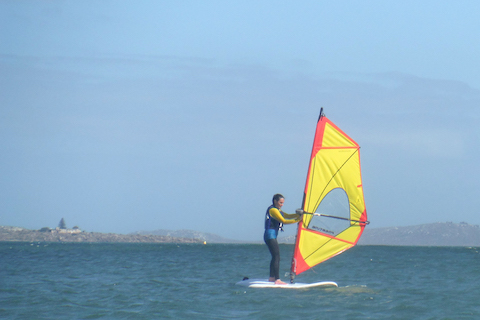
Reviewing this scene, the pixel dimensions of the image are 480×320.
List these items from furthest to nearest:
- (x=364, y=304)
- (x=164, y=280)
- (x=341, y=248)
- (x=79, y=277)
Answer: (x=79, y=277) → (x=164, y=280) → (x=341, y=248) → (x=364, y=304)

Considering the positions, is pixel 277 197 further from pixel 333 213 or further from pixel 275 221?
pixel 333 213

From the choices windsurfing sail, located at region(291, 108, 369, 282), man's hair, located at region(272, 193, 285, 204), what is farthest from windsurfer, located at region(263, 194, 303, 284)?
windsurfing sail, located at region(291, 108, 369, 282)

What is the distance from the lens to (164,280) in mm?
16656

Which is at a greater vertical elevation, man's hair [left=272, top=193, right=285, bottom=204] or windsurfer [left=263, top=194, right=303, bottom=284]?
man's hair [left=272, top=193, right=285, bottom=204]

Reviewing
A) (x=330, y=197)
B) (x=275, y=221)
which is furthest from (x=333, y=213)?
(x=275, y=221)

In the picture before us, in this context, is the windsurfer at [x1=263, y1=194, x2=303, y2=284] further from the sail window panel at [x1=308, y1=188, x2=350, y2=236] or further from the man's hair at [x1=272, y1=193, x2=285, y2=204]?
the sail window panel at [x1=308, y1=188, x2=350, y2=236]

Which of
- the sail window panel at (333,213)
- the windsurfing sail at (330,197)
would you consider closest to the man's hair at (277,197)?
the windsurfing sail at (330,197)

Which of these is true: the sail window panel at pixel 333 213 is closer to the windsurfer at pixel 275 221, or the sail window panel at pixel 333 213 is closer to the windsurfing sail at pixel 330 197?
the windsurfing sail at pixel 330 197

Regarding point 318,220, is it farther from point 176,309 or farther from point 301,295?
point 176,309

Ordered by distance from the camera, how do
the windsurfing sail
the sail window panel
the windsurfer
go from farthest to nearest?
the sail window panel
the windsurfing sail
the windsurfer

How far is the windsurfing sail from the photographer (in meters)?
12.3

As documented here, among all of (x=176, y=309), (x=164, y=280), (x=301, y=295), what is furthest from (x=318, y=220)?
(x=164, y=280)

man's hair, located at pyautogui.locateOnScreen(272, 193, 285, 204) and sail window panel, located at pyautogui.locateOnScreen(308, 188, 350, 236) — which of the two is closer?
man's hair, located at pyautogui.locateOnScreen(272, 193, 285, 204)

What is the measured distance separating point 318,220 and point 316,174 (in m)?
1.05
